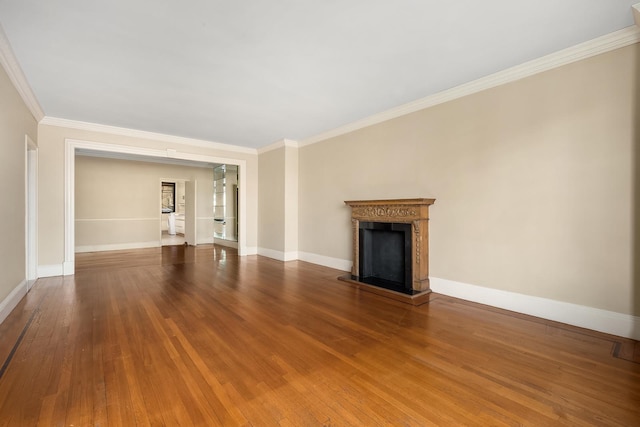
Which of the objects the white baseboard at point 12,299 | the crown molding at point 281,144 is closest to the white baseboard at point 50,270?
the white baseboard at point 12,299

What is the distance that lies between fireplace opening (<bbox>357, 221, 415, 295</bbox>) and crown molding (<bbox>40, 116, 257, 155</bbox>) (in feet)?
12.4

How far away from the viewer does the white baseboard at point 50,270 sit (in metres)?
4.64

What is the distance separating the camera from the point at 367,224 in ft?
14.6

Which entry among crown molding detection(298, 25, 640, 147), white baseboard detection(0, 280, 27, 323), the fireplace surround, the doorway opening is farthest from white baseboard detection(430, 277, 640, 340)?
the doorway opening

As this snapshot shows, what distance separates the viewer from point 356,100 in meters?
4.01

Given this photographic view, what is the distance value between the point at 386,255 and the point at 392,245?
19cm

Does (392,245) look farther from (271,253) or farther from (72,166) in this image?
(72,166)

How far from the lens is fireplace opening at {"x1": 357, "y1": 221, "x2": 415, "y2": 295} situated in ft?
12.8

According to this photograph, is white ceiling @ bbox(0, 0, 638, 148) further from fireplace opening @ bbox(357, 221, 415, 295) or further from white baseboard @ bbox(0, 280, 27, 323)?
white baseboard @ bbox(0, 280, 27, 323)

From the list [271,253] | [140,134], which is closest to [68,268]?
[140,134]

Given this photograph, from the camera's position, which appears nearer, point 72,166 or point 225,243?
point 72,166

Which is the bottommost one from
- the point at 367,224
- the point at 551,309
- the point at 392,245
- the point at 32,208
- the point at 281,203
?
the point at 551,309

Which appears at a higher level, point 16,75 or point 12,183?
point 16,75

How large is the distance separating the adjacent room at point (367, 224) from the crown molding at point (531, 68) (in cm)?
2
